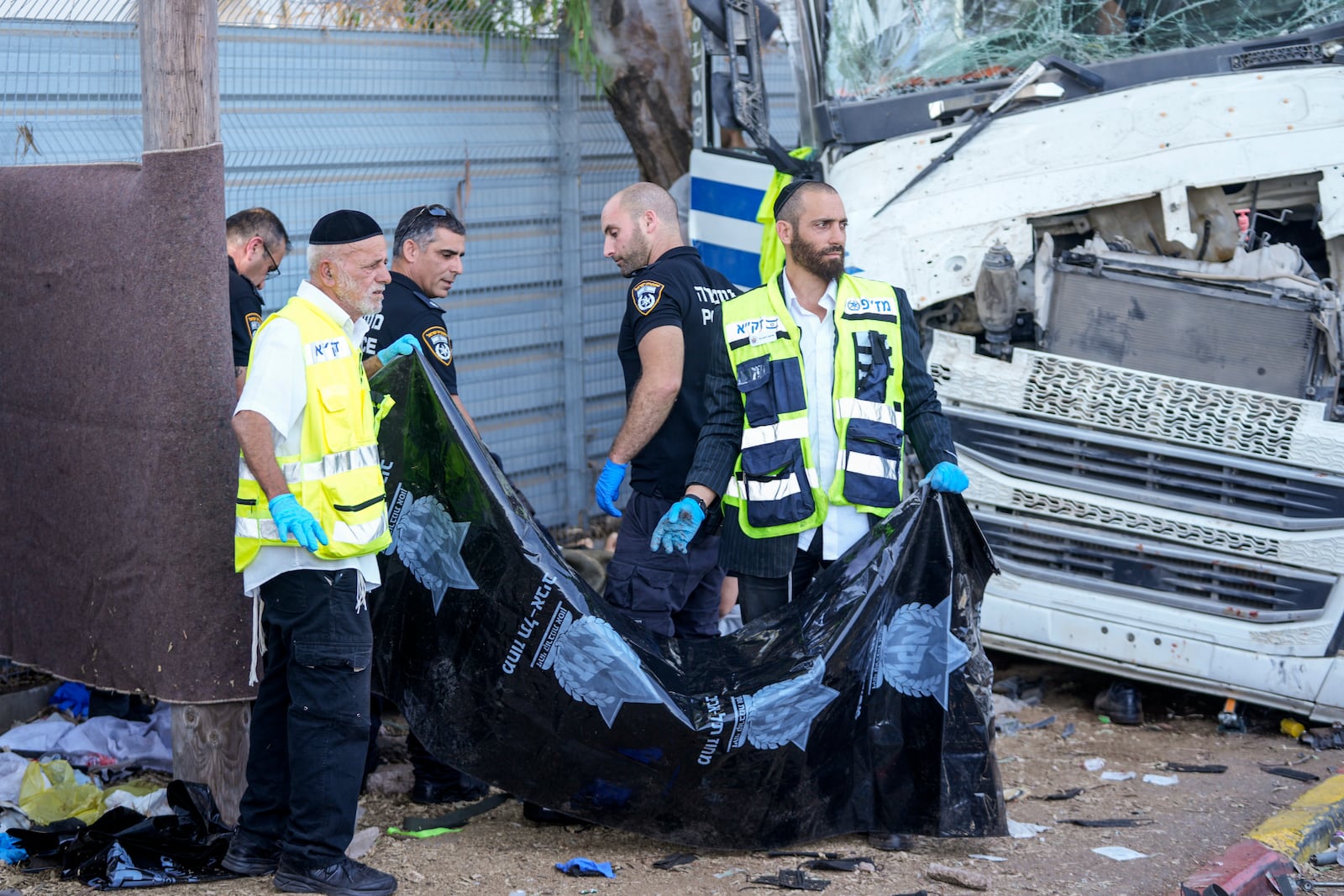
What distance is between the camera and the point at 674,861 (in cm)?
427

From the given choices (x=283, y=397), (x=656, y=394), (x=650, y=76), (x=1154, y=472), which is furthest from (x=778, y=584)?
(x=650, y=76)

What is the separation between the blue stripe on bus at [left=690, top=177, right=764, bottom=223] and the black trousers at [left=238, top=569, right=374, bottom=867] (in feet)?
11.8

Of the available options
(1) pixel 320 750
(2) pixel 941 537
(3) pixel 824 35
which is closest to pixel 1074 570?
(2) pixel 941 537

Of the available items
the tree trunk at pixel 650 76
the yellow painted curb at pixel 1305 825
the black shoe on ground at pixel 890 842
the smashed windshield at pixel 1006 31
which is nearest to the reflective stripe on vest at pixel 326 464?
the black shoe on ground at pixel 890 842

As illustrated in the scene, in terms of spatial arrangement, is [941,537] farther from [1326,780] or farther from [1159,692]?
[1159,692]

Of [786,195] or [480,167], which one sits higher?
[480,167]

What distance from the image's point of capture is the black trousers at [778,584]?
4523 mm

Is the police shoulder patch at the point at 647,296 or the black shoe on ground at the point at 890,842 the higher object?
the police shoulder patch at the point at 647,296

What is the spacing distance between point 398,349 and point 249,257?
1.24 meters

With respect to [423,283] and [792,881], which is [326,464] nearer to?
[423,283]

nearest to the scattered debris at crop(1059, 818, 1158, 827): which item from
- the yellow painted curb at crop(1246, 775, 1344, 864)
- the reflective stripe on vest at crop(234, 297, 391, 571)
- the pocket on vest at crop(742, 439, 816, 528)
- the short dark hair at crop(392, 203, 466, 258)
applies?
the yellow painted curb at crop(1246, 775, 1344, 864)

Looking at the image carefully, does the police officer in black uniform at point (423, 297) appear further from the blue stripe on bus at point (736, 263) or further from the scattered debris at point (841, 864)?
the blue stripe on bus at point (736, 263)

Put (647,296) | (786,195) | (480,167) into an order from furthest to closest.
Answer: (480,167)
(647,296)
(786,195)

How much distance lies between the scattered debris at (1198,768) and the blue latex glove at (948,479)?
1.80 meters
